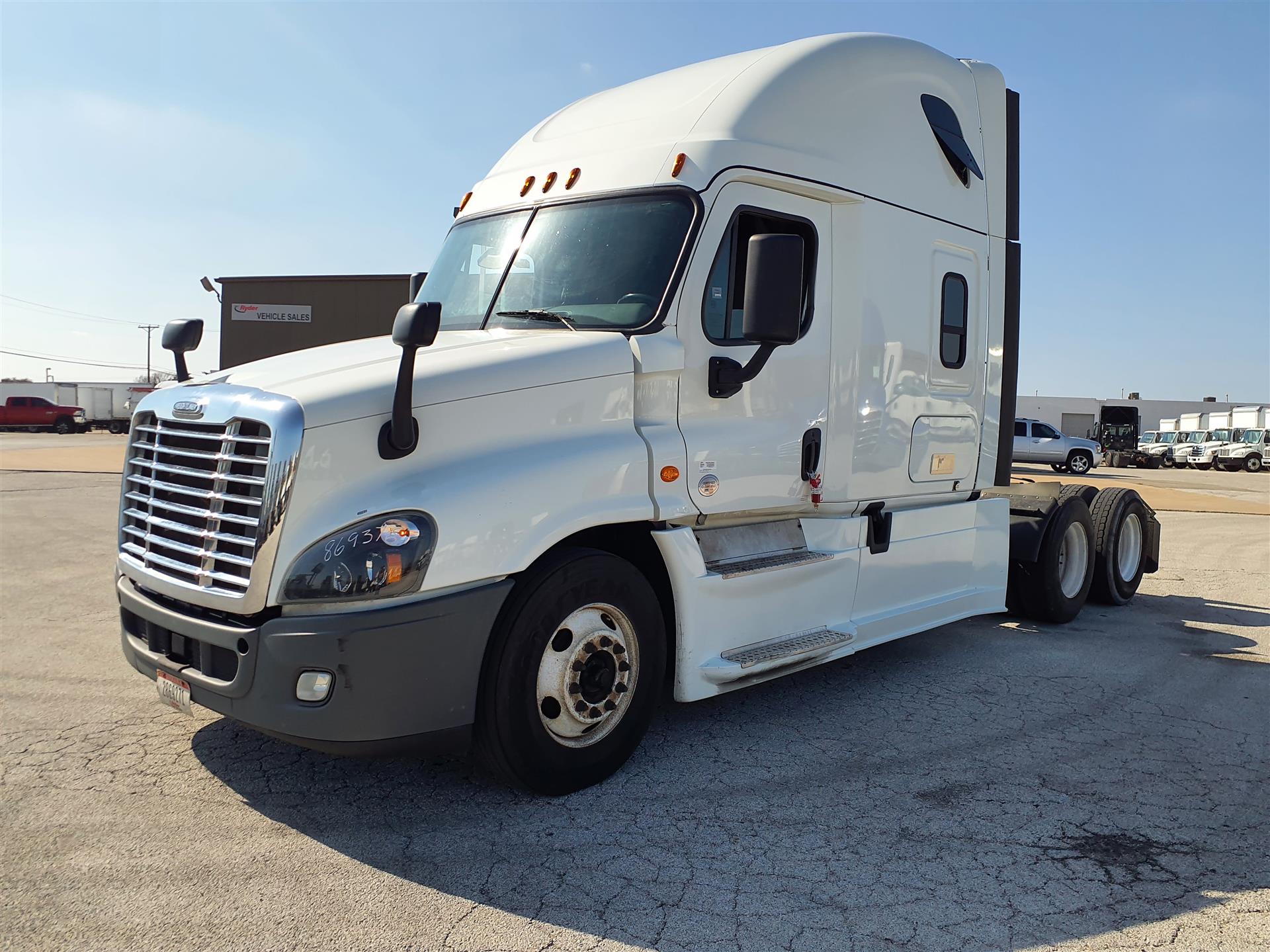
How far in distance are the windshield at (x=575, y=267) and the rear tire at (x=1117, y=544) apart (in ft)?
18.5

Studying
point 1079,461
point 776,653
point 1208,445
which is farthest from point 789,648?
point 1208,445

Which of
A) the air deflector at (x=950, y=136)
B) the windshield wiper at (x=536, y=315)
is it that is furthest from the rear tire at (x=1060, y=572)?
the windshield wiper at (x=536, y=315)

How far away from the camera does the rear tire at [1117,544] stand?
28.3 feet

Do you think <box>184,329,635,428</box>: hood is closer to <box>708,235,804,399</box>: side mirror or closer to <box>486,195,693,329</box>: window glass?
<box>486,195,693,329</box>: window glass

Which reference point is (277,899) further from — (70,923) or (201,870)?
(70,923)

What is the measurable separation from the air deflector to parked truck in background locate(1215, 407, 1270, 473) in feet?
145

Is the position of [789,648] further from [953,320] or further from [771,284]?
[953,320]

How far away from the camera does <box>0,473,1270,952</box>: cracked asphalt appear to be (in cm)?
320

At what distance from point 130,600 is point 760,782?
2.92m

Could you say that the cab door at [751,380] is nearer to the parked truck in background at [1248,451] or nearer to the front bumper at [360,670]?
the front bumper at [360,670]

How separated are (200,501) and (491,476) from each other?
1184 millimetres

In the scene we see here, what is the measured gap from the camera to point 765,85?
516 centimetres

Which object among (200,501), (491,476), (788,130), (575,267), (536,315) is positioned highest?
(788,130)

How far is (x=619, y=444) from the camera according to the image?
4.36m
